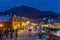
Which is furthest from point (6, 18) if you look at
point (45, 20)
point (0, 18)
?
point (45, 20)

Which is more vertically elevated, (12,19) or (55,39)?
(12,19)

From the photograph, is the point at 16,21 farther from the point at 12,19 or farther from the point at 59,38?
the point at 59,38

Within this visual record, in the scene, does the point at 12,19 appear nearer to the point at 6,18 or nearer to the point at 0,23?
the point at 6,18

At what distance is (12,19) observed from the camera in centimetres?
1270

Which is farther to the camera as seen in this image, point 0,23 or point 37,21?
point 37,21

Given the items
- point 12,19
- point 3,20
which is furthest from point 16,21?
point 3,20

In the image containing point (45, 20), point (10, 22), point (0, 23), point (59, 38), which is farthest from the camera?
point (45, 20)

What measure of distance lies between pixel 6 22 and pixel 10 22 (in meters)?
0.30

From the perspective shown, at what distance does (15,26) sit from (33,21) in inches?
358

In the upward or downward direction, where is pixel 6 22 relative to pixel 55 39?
upward

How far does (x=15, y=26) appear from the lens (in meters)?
12.5

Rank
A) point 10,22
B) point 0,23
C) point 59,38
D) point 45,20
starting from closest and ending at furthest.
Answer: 1. point 59,38
2. point 0,23
3. point 10,22
4. point 45,20

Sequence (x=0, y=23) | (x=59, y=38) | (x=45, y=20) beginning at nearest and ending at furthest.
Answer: (x=59, y=38)
(x=0, y=23)
(x=45, y=20)

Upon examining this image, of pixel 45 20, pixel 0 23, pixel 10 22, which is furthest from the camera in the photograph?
pixel 45 20
